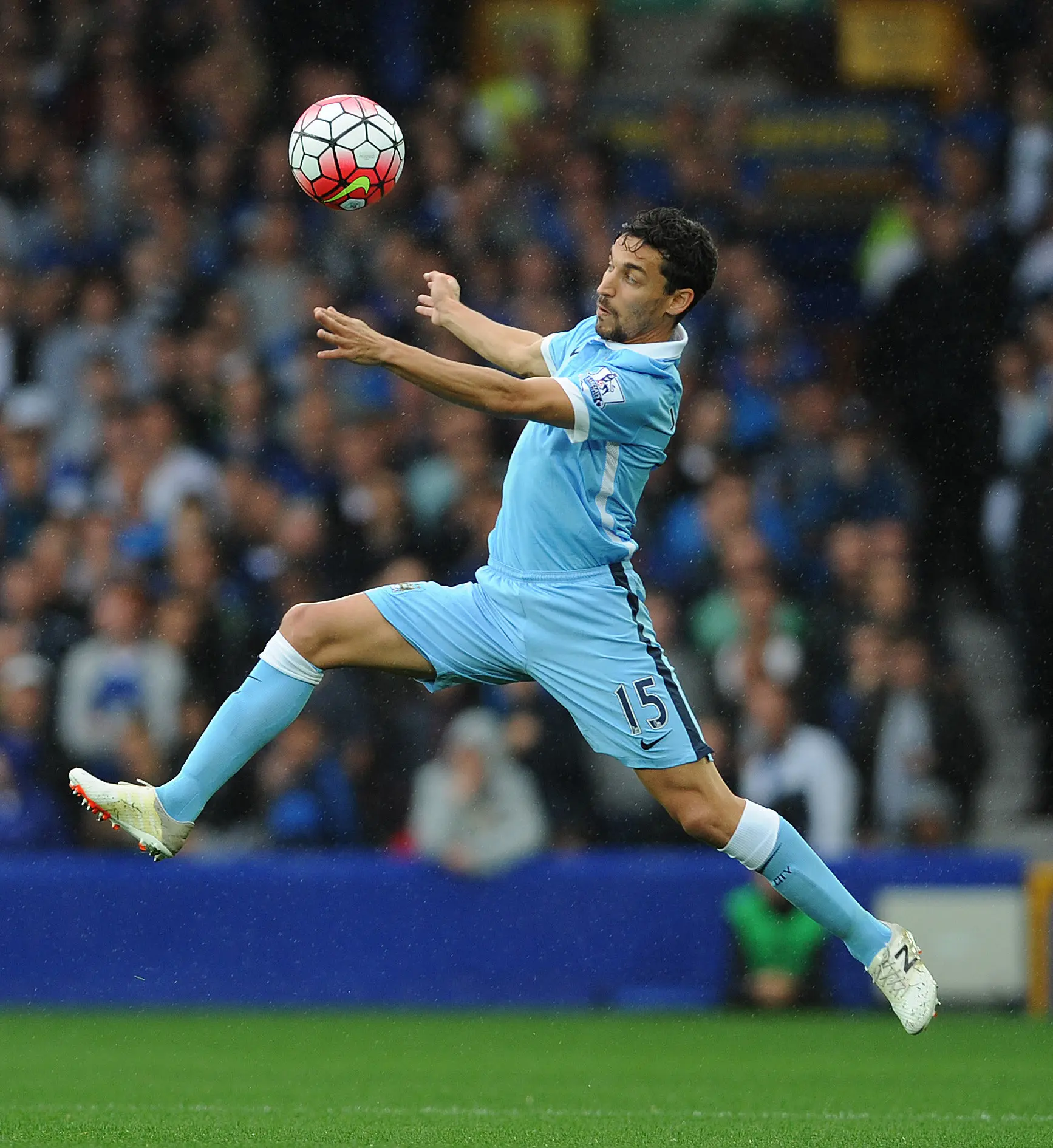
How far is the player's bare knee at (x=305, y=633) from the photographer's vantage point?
20.5 feet

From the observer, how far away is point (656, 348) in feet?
20.7

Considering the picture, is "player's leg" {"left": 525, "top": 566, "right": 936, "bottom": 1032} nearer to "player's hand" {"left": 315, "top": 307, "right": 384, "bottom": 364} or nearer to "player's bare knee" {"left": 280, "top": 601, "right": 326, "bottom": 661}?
"player's bare knee" {"left": 280, "top": 601, "right": 326, "bottom": 661}

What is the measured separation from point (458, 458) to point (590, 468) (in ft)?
15.9

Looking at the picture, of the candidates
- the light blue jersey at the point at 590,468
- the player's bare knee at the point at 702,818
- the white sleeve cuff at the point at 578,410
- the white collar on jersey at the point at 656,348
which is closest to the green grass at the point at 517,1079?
the player's bare knee at the point at 702,818

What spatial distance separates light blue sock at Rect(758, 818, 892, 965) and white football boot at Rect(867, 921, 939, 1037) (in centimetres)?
3

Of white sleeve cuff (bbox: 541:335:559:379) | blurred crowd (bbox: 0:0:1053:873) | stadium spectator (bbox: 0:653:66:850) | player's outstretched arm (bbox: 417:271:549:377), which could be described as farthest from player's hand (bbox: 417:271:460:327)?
stadium spectator (bbox: 0:653:66:850)

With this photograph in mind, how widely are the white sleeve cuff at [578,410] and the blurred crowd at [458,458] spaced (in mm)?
4047

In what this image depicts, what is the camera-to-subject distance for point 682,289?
20.9ft

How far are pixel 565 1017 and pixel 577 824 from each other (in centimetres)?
107

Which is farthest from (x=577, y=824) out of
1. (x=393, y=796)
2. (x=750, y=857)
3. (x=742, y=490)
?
(x=750, y=857)

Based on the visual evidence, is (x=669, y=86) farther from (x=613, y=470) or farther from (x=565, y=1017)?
(x=613, y=470)

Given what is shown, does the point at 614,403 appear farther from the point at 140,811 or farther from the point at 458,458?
the point at 458,458

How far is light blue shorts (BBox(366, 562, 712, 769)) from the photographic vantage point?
625 cm

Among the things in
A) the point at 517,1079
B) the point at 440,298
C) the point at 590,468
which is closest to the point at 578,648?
the point at 590,468
